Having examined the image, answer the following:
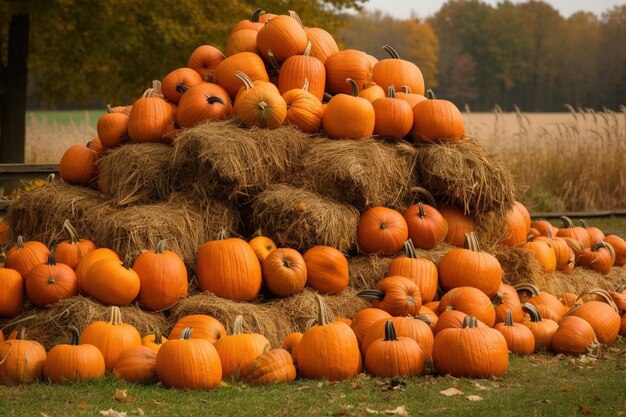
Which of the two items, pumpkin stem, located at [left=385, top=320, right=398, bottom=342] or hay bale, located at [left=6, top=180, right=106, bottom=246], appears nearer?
pumpkin stem, located at [left=385, top=320, right=398, bottom=342]

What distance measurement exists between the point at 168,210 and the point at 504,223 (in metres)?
2.73

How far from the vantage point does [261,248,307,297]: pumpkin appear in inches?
240

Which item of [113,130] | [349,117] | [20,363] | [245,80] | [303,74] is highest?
[303,74]

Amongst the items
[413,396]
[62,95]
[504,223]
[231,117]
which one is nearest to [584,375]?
[413,396]

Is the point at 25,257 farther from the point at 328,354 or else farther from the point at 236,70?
the point at 328,354

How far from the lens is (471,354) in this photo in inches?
198

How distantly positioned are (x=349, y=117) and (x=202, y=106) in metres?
1.16

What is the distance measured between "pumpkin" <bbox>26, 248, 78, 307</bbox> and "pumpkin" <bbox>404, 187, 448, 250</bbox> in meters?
2.51

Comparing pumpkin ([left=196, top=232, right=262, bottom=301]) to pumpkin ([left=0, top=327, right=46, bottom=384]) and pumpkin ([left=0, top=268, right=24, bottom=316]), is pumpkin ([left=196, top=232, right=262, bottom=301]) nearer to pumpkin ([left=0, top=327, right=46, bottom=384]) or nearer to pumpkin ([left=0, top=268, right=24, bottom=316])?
pumpkin ([left=0, top=268, right=24, bottom=316])

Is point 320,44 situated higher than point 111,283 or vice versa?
point 320,44

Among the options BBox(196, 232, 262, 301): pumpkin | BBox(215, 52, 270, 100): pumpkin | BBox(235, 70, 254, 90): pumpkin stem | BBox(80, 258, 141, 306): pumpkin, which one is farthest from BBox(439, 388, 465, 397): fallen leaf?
BBox(215, 52, 270, 100): pumpkin

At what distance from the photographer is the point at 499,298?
20.9ft

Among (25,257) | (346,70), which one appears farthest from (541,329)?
(25,257)

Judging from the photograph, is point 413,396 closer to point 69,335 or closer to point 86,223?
point 69,335
